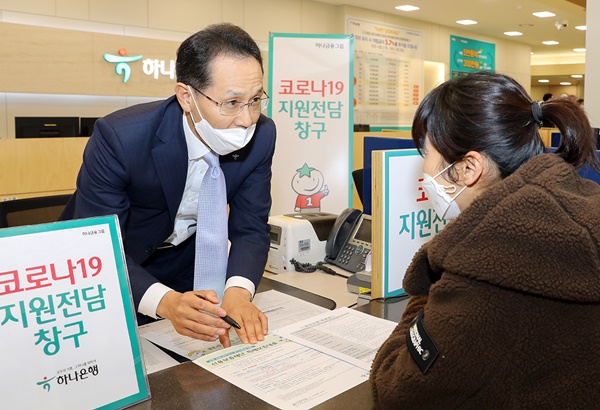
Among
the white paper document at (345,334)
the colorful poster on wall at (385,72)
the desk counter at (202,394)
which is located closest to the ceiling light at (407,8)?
the colorful poster on wall at (385,72)

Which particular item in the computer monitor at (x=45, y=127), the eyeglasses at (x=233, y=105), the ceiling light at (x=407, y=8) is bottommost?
the eyeglasses at (x=233, y=105)

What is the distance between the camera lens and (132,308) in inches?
44.0

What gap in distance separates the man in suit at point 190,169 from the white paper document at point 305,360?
0.28 ft

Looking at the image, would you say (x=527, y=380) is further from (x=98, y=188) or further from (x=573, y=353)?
(x=98, y=188)

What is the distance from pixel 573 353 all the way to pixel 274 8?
22.8 ft

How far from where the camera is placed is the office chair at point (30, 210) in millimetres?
2062

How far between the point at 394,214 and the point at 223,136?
546mm

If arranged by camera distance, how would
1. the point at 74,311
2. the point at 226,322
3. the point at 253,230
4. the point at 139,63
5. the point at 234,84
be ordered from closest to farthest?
the point at 74,311
the point at 226,322
the point at 234,84
the point at 253,230
the point at 139,63

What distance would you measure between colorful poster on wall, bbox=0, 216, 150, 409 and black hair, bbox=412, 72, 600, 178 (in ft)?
2.12

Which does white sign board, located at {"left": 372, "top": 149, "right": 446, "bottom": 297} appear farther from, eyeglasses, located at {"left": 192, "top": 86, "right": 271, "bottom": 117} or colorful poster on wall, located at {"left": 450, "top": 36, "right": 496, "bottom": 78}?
colorful poster on wall, located at {"left": 450, "top": 36, "right": 496, "bottom": 78}

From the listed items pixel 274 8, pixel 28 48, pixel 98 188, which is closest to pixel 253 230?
pixel 98 188

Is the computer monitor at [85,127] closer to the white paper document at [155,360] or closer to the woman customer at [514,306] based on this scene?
the white paper document at [155,360]

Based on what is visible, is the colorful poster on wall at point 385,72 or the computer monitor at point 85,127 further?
the colorful poster on wall at point 385,72

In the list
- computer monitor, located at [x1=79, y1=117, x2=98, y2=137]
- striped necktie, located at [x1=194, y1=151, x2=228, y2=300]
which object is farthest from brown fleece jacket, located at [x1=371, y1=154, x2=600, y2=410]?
computer monitor, located at [x1=79, y1=117, x2=98, y2=137]
